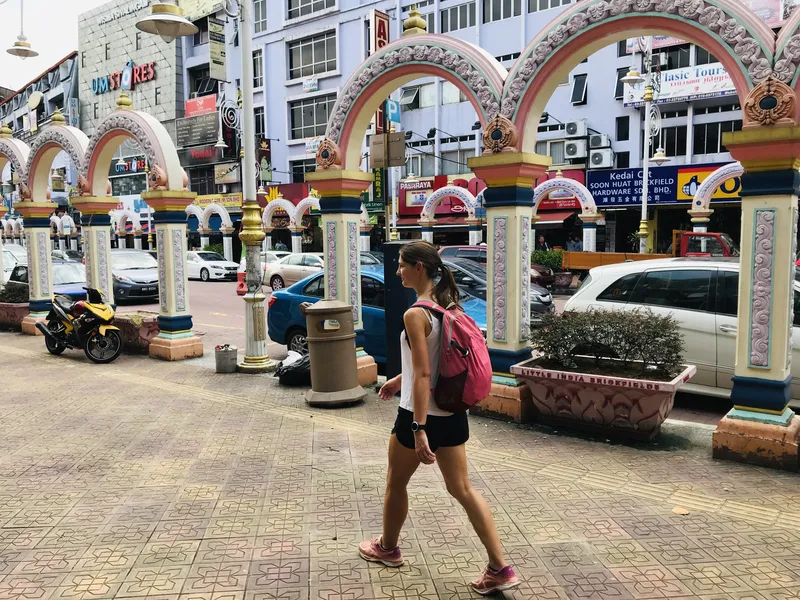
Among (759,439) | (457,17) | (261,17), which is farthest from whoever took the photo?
(261,17)

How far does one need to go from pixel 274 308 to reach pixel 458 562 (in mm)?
6972

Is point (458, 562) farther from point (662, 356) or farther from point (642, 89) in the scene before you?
point (642, 89)

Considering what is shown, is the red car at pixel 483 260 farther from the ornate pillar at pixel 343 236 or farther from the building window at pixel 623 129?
the ornate pillar at pixel 343 236

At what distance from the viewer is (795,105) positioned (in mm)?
5184

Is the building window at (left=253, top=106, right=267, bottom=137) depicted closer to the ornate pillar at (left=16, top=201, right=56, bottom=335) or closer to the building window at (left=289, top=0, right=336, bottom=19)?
the building window at (left=289, top=0, right=336, bottom=19)

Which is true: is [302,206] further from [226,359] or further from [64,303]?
[226,359]

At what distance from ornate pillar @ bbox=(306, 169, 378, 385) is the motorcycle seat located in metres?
4.93

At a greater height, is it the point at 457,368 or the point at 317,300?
the point at 457,368

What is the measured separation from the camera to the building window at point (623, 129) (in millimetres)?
27438

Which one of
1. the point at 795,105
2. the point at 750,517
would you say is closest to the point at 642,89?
the point at 795,105

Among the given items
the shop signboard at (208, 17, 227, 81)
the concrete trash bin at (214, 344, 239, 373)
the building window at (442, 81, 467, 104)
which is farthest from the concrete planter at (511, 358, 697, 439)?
the building window at (442, 81, 467, 104)

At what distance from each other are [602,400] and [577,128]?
23.6 metres

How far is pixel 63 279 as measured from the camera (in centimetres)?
1642

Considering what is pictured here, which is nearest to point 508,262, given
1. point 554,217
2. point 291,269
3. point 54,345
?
point 54,345
